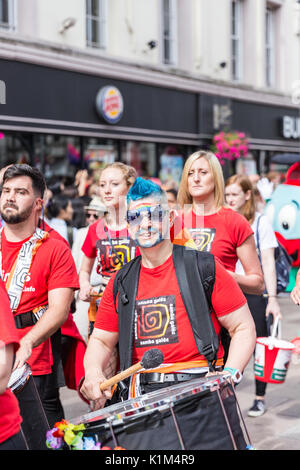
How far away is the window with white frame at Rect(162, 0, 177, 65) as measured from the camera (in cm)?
1537

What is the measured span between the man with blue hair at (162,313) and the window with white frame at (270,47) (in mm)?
17741

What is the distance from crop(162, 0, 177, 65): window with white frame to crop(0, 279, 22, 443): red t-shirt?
13775 millimetres

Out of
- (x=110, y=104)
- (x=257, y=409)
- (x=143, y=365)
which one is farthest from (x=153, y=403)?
(x=110, y=104)

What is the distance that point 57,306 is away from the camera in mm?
3559

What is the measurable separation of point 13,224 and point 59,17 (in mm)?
9279

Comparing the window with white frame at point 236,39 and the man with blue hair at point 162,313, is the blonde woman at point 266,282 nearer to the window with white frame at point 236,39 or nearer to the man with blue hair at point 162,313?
the man with blue hair at point 162,313

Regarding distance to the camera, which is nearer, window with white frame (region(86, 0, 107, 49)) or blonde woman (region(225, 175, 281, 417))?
blonde woman (region(225, 175, 281, 417))

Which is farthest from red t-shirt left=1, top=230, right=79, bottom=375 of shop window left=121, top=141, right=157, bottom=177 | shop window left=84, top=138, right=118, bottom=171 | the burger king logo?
shop window left=121, top=141, right=157, bottom=177

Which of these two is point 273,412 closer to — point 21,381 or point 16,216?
point 16,216

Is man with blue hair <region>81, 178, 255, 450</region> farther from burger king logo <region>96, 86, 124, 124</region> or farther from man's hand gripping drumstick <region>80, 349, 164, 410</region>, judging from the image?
burger king logo <region>96, 86, 124, 124</region>

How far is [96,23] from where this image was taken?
1329cm

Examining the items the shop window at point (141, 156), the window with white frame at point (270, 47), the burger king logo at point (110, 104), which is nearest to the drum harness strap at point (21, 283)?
the burger king logo at point (110, 104)

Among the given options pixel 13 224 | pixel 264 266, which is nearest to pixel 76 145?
pixel 264 266
